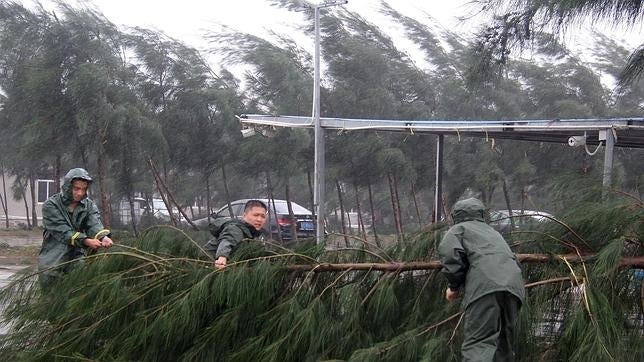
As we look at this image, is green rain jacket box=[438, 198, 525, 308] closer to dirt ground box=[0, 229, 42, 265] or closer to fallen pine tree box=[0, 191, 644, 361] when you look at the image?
fallen pine tree box=[0, 191, 644, 361]

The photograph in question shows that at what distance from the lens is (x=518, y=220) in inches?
202

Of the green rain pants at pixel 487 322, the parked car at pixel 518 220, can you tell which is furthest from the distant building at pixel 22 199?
the green rain pants at pixel 487 322

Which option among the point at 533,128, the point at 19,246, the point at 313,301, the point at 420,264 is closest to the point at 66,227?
the point at 313,301

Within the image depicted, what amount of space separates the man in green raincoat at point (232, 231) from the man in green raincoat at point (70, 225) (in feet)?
2.49

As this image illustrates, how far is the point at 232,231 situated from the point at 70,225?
4.50 feet

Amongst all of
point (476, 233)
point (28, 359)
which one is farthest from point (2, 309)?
point (476, 233)

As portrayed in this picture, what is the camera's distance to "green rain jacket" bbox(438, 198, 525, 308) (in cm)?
412

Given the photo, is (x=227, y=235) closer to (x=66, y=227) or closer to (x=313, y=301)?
(x=313, y=301)

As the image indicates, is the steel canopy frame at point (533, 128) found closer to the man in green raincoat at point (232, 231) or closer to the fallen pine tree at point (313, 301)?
the fallen pine tree at point (313, 301)

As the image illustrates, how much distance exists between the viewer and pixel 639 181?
16.8 ft

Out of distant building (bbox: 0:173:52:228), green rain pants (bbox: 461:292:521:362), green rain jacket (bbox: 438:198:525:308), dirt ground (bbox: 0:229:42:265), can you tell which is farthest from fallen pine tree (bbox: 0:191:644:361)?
distant building (bbox: 0:173:52:228)

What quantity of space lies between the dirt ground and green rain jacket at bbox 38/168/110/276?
24.7 ft

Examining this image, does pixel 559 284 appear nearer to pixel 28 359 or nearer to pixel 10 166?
pixel 28 359

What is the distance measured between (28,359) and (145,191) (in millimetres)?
14166
